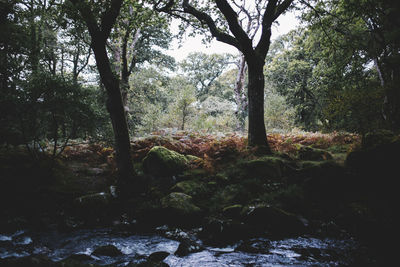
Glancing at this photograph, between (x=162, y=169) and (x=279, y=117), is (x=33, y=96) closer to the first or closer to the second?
(x=162, y=169)

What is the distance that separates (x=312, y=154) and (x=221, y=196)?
3.63m

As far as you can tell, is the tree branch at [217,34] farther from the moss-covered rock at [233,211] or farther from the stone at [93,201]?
the stone at [93,201]

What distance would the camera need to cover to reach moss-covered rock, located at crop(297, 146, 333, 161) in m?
6.54

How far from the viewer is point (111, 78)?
5895 mm

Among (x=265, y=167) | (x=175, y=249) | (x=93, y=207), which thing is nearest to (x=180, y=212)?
(x=175, y=249)

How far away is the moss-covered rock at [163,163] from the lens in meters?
7.05

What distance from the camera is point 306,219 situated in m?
4.26

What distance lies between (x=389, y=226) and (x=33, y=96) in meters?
8.52

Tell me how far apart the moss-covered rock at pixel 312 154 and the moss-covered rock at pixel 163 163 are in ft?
13.1

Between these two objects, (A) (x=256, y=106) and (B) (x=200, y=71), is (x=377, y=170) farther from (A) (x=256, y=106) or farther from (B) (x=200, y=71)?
(B) (x=200, y=71)

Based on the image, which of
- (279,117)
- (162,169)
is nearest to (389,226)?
(162,169)

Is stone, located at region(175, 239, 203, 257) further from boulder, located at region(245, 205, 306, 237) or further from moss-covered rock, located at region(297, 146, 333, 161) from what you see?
moss-covered rock, located at region(297, 146, 333, 161)

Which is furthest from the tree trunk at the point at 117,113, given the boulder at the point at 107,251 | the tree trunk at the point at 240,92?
the tree trunk at the point at 240,92

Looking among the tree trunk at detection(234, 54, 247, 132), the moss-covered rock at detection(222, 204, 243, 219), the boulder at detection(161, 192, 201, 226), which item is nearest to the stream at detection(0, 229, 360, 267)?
the boulder at detection(161, 192, 201, 226)
